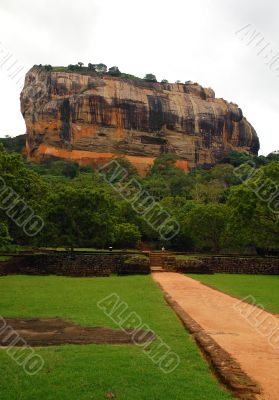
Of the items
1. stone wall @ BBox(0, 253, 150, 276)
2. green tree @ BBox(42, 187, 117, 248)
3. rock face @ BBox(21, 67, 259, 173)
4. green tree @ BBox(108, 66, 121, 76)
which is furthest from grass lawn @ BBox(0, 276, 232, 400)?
green tree @ BBox(108, 66, 121, 76)

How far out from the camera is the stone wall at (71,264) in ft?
95.6

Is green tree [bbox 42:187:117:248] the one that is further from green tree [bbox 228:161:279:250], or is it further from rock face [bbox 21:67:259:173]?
rock face [bbox 21:67:259:173]

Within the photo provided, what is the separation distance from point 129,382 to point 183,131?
101m

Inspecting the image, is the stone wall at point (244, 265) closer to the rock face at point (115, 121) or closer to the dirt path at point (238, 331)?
the dirt path at point (238, 331)

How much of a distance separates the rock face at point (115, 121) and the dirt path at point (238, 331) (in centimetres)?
8183

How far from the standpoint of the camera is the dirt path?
7.03 meters

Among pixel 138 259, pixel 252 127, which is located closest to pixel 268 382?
pixel 138 259

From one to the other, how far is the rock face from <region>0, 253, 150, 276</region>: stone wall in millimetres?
66927

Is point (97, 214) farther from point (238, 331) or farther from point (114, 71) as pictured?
point (114, 71)

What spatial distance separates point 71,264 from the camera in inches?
1177

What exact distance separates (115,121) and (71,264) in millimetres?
72651

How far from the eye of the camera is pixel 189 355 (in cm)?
788

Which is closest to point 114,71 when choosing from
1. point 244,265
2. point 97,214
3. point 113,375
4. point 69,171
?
point 69,171

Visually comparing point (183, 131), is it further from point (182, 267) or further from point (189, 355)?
point (189, 355)
